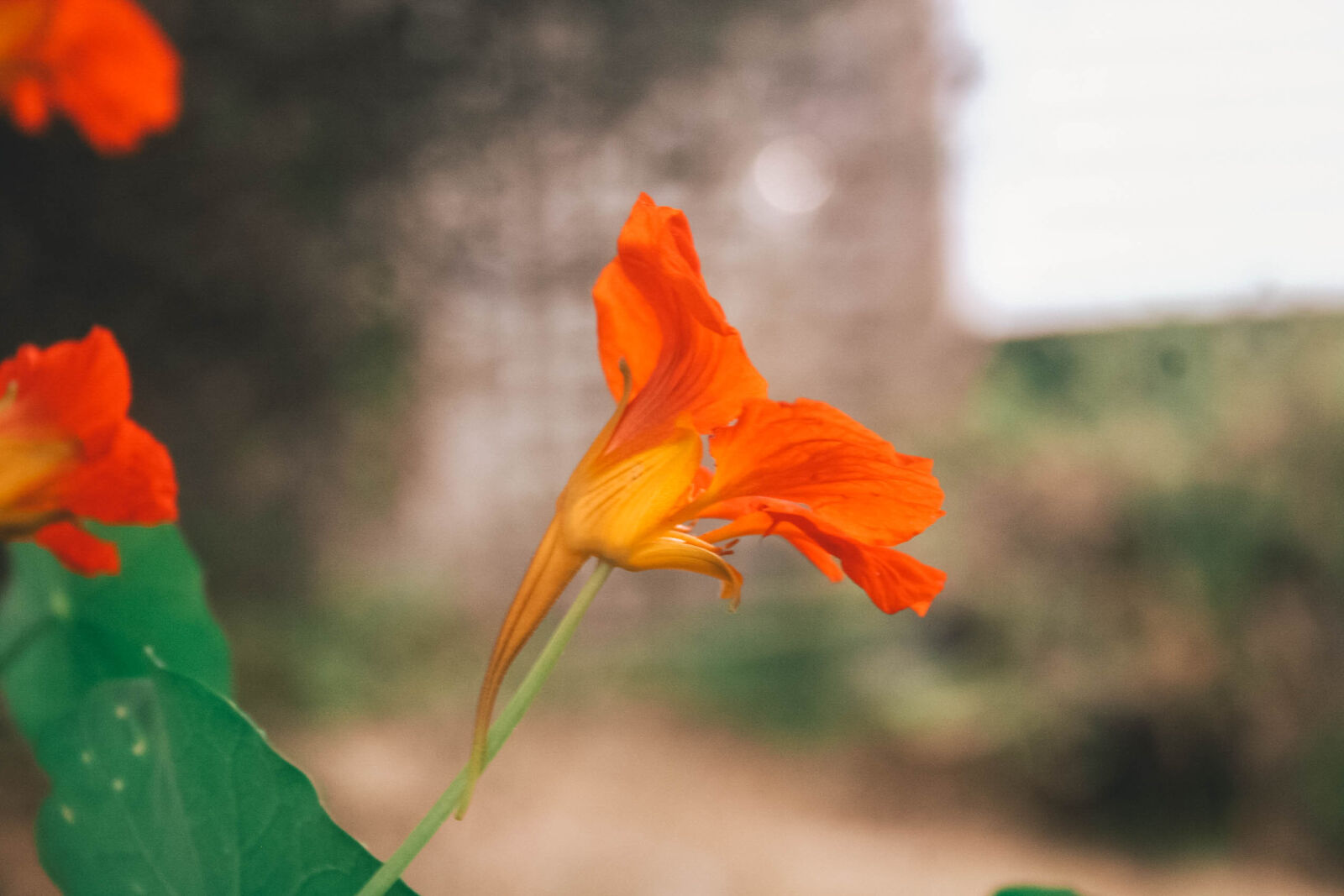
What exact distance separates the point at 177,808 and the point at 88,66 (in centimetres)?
23

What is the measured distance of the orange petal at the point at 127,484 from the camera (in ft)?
0.48

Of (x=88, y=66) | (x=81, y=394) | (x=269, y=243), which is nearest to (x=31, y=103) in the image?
(x=88, y=66)

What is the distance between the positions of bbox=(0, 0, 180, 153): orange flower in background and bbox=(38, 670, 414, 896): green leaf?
6.0 inches

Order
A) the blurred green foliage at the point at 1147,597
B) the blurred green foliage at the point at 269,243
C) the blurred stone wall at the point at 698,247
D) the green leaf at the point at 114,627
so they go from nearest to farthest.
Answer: the green leaf at the point at 114,627, the blurred green foliage at the point at 269,243, the blurred green foliage at the point at 1147,597, the blurred stone wall at the point at 698,247

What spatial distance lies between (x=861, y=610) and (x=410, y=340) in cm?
119

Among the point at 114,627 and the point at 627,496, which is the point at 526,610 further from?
the point at 114,627

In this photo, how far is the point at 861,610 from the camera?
217 centimetres

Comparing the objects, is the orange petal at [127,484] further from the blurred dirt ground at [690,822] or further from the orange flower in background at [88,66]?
the blurred dirt ground at [690,822]

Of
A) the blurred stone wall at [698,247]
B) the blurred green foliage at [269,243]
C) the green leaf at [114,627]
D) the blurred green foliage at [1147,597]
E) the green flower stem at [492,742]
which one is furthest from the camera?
the blurred stone wall at [698,247]

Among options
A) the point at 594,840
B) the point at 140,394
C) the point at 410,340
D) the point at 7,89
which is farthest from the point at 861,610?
the point at 7,89

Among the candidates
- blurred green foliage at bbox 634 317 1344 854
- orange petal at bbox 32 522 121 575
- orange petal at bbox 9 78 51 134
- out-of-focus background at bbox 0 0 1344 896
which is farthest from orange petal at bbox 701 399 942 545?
blurred green foliage at bbox 634 317 1344 854

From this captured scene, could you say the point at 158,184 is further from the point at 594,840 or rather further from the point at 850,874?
the point at 850,874

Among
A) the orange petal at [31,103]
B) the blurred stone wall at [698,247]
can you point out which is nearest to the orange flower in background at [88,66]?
Answer: the orange petal at [31,103]

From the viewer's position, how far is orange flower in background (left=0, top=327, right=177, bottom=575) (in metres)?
0.15
